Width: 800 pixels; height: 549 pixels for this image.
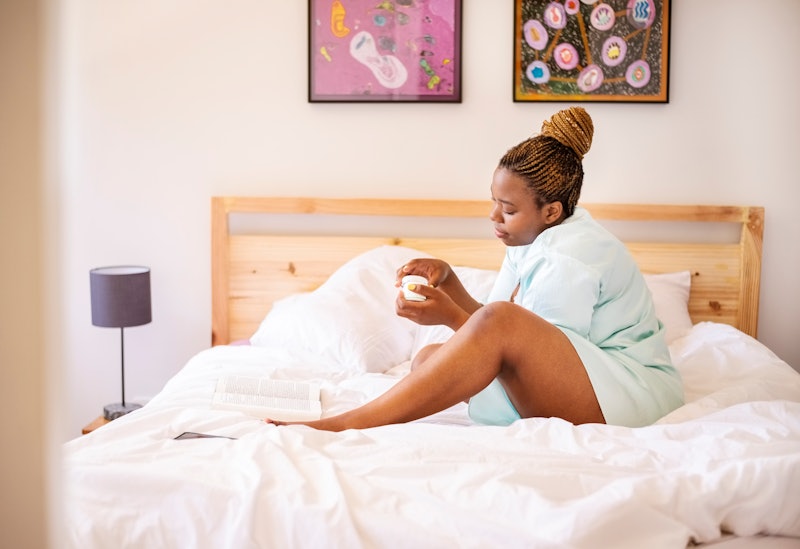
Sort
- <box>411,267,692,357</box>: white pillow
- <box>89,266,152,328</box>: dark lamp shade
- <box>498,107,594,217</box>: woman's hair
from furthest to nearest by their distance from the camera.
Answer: <box>89,266,152,328</box>: dark lamp shade, <box>411,267,692,357</box>: white pillow, <box>498,107,594,217</box>: woman's hair

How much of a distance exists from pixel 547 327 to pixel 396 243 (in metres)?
1.29

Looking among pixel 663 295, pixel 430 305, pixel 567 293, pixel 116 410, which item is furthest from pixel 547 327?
pixel 116 410

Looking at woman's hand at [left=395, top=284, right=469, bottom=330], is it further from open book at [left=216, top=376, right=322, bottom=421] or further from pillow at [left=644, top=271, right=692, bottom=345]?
pillow at [left=644, top=271, right=692, bottom=345]

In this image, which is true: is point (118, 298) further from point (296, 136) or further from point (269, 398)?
point (269, 398)

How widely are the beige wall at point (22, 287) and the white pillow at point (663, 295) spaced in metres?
2.08

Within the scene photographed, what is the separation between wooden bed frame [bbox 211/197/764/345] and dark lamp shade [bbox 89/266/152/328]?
29cm

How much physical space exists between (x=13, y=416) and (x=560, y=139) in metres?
1.71

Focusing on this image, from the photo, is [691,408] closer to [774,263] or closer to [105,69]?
[774,263]

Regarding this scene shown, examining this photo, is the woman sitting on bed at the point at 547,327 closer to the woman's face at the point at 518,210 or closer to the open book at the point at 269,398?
the woman's face at the point at 518,210

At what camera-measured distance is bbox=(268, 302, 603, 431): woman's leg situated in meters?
1.49

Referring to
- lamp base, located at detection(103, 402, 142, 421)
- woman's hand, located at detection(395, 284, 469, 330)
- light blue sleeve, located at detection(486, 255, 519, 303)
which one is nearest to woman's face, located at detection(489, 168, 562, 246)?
light blue sleeve, located at detection(486, 255, 519, 303)

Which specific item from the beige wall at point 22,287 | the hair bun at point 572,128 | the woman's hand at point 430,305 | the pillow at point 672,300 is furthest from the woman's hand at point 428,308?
the beige wall at point 22,287

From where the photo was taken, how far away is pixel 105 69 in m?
2.89

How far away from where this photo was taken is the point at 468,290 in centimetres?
257
